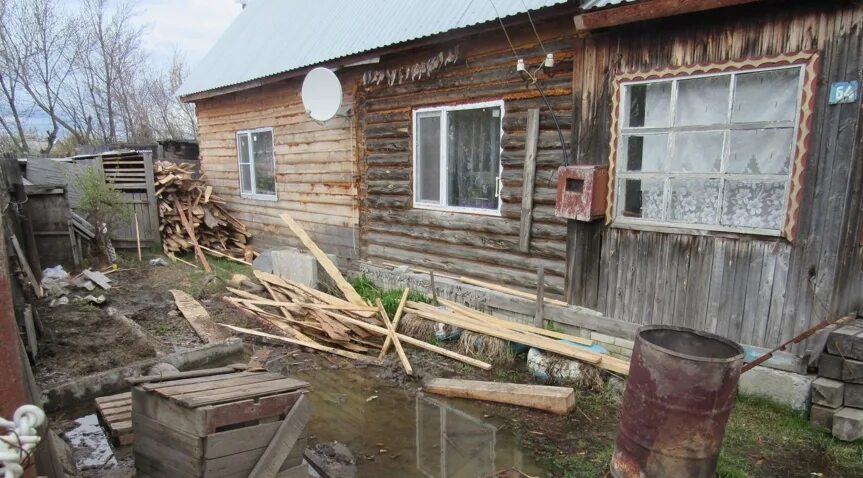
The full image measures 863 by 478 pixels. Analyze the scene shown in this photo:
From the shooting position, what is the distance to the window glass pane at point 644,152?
4.97m

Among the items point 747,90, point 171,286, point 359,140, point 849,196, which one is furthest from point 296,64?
point 849,196

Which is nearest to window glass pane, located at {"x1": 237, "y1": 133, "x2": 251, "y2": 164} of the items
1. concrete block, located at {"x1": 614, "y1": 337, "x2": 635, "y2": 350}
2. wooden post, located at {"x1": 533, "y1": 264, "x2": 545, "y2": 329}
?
wooden post, located at {"x1": 533, "y1": 264, "x2": 545, "y2": 329}

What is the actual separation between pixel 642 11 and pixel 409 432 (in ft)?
15.0

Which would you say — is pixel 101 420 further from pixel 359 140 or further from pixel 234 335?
pixel 359 140

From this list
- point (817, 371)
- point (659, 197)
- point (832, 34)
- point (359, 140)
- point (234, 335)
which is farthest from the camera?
point (359, 140)

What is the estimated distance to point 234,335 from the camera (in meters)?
6.70

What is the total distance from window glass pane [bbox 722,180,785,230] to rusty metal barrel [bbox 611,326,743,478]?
177 cm

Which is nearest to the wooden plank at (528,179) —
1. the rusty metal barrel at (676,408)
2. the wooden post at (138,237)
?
the rusty metal barrel at (676,408)

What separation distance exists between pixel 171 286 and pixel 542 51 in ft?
24.6

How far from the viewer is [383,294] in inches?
302

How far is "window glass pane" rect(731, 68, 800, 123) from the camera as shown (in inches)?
167

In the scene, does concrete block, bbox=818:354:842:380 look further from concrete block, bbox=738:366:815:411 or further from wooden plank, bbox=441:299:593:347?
wooden plank, bbox=441:299:593:347

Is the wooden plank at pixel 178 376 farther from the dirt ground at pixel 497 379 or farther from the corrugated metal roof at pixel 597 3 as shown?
the corrugated metal roof at pixel 597 3

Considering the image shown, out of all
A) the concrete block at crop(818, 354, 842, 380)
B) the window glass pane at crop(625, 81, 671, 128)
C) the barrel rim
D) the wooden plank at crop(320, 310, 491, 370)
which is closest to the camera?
the barrel rim
